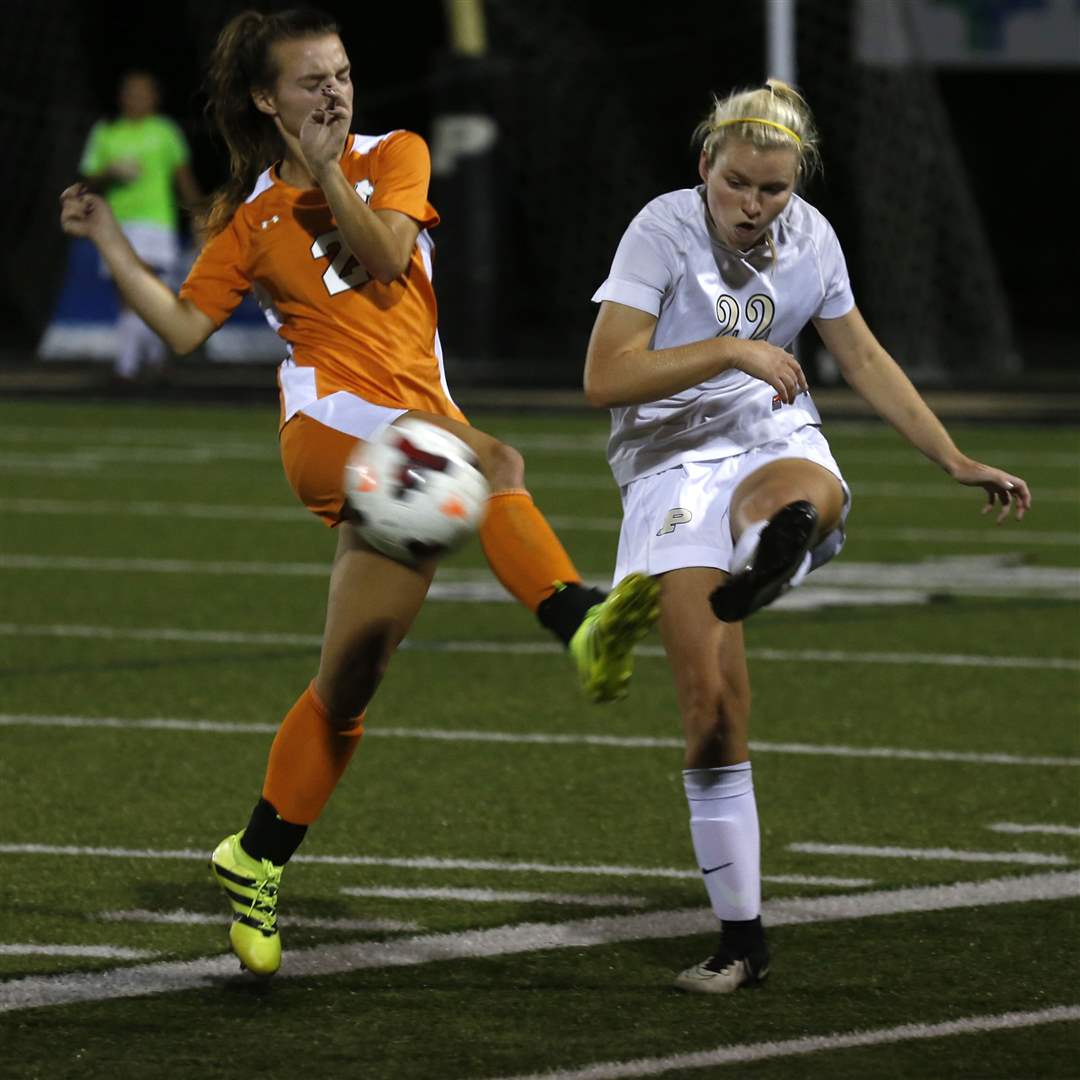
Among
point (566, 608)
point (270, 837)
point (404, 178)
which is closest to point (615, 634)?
point (566, 608)

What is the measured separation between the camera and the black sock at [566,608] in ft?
17.2

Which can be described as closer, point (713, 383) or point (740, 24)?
point (713, 383)

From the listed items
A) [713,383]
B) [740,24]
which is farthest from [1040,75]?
[713,383]

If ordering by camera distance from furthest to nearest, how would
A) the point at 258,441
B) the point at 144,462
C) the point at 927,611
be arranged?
the point at 258,441, the point at 144,462, the point at 927,611

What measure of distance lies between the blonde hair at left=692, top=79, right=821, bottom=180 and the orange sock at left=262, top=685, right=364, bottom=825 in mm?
1471

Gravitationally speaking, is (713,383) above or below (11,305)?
above

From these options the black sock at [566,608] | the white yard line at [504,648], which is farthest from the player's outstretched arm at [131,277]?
the white yard line at [504,648]

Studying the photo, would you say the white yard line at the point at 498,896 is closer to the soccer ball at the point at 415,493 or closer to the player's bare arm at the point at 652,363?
the soccer ball at the point at 415,493

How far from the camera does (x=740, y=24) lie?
2775 centimetres

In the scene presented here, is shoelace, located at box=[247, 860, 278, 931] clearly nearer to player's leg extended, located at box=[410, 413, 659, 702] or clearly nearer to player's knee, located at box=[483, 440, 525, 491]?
player's leg extended, located at box=[410, 413, 659, 702]

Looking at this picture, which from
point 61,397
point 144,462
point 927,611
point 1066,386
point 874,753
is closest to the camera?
point 874,753

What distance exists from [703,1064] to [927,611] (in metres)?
6.31

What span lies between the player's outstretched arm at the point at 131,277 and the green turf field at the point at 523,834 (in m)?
1.37

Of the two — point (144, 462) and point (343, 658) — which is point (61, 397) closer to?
point (144, 462)
